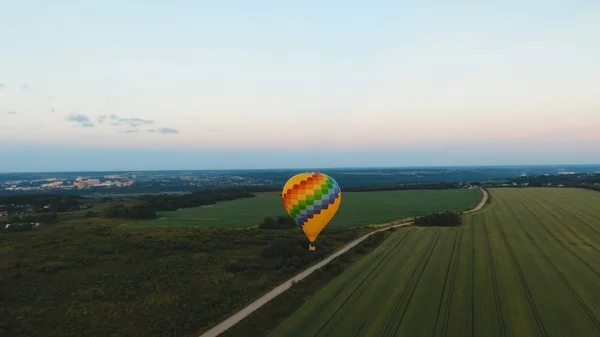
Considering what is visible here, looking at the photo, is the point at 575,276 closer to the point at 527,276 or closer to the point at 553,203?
the point at 527,276

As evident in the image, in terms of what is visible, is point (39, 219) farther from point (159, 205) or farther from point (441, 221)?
point (441, 221)

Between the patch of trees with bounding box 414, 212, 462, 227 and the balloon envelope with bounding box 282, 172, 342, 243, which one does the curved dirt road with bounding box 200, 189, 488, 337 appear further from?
the patch of trees with bounding box 414, 212, 462, 227

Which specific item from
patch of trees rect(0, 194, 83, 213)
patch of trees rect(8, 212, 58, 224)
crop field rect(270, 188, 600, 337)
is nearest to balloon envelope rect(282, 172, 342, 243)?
crop field rect(270, 188, 600, 337)

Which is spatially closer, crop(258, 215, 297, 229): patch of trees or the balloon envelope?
the balloon envelope

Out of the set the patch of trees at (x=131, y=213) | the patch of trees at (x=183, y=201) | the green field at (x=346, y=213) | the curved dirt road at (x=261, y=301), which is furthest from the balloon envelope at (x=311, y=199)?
the patch of trees at (x=183, y=201)

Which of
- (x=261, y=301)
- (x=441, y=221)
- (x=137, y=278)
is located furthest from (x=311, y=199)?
(x=441, y=221)

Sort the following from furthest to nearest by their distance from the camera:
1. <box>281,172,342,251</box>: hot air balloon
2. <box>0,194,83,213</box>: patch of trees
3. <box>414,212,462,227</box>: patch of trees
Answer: <box>0,194,83,213</box>: patch of trees → <box>414,212,462,227</box>: patch of trees → <box>281,172,342,251</box>: hot air balloon
